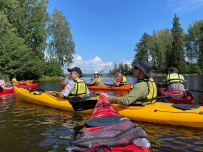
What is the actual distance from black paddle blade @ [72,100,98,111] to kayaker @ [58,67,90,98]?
43cm

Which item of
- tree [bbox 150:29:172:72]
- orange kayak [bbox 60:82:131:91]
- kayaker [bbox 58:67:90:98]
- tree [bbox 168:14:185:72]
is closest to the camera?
kayaker [bbox 58:67:90:98]

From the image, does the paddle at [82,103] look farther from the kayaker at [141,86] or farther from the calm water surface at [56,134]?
the kayaker at [141,86]

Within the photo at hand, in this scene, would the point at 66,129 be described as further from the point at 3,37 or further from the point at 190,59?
the point at 190,59

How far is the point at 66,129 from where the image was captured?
458 cm

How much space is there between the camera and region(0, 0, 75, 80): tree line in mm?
22641

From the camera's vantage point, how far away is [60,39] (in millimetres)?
35594

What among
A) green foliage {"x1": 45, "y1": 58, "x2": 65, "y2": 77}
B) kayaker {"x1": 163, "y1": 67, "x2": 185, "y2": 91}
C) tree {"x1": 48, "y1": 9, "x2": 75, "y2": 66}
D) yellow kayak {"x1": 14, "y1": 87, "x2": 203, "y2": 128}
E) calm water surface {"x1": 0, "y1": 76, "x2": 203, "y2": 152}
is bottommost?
calm water surface {"x1": 0, "y1": 76, "x2": 203, "y2": 152}

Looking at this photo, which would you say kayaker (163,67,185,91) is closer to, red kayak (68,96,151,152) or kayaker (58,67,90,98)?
kayaker (58,67,90,98)

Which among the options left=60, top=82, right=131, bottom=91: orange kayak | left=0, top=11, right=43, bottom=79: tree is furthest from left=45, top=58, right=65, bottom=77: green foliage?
left=60, top=82, right=131, bottom=91: orange kayak

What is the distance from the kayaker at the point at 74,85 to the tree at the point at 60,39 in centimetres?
3057

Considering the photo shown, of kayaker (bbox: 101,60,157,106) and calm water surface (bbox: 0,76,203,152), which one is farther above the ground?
kayaker (bbox: 101,60,157,106)

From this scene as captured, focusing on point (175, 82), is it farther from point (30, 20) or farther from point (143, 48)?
point (143, 48)

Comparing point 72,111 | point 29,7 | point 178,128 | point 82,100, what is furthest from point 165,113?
point 29,7

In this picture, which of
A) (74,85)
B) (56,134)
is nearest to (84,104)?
(74,85)
